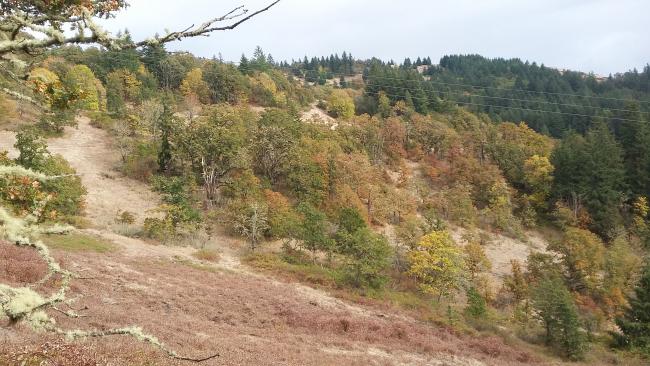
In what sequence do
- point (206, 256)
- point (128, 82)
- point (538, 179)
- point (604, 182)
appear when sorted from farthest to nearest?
point (128, 82) < point (538, 179) < point (604, 182) < point (206, 256)

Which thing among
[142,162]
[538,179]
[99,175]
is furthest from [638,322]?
[99,175]

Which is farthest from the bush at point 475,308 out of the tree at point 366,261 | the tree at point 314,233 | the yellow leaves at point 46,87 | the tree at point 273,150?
the yellow leaves at point 46,87

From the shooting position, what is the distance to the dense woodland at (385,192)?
26766 mm

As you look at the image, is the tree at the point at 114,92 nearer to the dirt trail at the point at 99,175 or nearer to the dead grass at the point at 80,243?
the dirt trail at the point at 99,175

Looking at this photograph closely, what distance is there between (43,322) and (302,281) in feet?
79.1

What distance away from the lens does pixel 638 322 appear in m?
26.0

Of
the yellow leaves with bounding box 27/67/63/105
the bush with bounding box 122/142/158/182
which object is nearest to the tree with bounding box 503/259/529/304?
the bush with bounding box 122/142/158/182

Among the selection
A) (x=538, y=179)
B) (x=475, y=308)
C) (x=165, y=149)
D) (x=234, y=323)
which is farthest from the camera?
(x=538, y=179)

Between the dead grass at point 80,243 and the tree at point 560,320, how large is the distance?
2255cm

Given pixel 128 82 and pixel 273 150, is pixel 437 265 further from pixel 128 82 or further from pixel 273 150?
pixel 128 82

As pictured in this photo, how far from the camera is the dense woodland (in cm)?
2677

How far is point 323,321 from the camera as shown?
1966 cm

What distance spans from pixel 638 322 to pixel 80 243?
3044 centimetres

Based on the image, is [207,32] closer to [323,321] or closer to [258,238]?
[323,321]
